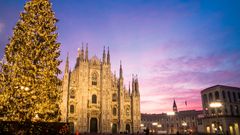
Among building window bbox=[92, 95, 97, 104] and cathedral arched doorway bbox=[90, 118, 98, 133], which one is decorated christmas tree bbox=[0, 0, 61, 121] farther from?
building window bbox=[92, 95, 97, 104]

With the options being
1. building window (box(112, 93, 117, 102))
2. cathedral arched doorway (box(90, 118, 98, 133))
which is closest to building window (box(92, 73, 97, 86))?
building window (box(112, 93, 117, 102))

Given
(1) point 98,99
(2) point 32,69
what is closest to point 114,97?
(1) point 98,99

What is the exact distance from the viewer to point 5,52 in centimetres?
1471

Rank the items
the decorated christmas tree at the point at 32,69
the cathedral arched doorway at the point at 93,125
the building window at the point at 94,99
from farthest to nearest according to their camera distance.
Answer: the building window at the point at 94,99 < the cathedral arched doorway at the point at 93,125 < the decorated christmas tree at the point at 32,69

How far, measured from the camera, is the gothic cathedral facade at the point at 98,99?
134 ft

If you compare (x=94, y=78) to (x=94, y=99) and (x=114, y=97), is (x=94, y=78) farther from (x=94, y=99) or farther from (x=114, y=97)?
(x=114, y=97)

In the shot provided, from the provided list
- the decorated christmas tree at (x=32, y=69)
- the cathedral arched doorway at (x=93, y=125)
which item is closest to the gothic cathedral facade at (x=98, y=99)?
the cathedral arched doorway at (x=93, y=125)

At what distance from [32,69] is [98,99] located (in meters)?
30.2

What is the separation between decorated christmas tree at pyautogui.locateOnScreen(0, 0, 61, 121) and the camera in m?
13.8

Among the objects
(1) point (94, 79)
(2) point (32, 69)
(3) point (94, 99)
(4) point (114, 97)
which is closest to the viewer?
(2) point (32, 69)

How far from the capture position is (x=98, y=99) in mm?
44062

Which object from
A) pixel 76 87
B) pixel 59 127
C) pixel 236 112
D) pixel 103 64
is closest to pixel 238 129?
pixel 236 112

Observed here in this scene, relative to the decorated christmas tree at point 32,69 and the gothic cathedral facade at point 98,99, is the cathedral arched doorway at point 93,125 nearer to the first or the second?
the gothic cathedral facade at point 98,99

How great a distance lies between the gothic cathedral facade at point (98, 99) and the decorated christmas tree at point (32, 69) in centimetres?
2586
